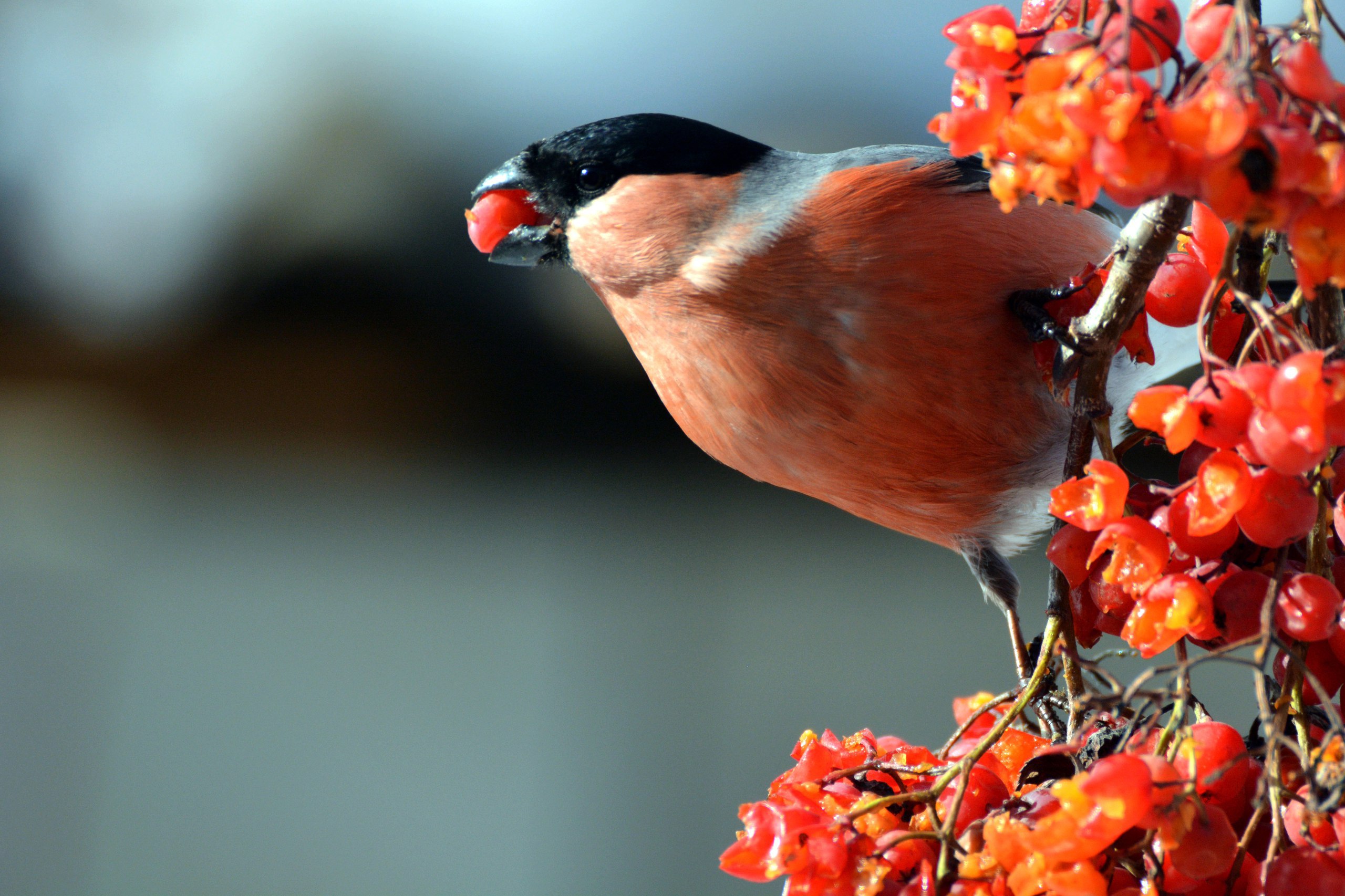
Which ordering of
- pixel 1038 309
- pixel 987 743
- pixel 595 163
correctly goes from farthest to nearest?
pixel 595 163 < pixel 1038 309 < pixel 987 743

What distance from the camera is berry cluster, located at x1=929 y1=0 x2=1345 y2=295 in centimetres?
21

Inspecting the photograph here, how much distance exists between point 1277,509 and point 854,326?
1.01ft

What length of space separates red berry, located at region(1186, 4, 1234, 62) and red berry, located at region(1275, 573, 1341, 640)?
5.2 inches

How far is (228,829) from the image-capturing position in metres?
2.51

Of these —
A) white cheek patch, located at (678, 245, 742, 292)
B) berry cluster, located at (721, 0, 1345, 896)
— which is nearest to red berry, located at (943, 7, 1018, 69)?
berry cluster, located at (721, 0, 1345, 896)

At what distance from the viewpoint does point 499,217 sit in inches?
26.6

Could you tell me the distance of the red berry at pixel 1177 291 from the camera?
14.7 inches

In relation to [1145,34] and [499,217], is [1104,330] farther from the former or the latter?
[499,217]

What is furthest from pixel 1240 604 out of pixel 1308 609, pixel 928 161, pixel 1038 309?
pixel 928 161

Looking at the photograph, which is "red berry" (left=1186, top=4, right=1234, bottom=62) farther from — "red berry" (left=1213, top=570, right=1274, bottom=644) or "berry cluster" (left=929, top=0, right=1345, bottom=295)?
"red berry" (left=1213, top=570, right=1274, bottom=644)

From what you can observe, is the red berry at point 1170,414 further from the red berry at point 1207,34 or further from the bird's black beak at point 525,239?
the bird's black beak at point 525,239

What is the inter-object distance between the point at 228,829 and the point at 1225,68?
2.72 m

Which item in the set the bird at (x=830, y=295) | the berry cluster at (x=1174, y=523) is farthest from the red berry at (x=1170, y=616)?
the bird at (x=830, y=295)

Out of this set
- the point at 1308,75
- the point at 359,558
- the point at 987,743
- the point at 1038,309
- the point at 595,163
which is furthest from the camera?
the point at 359,558
